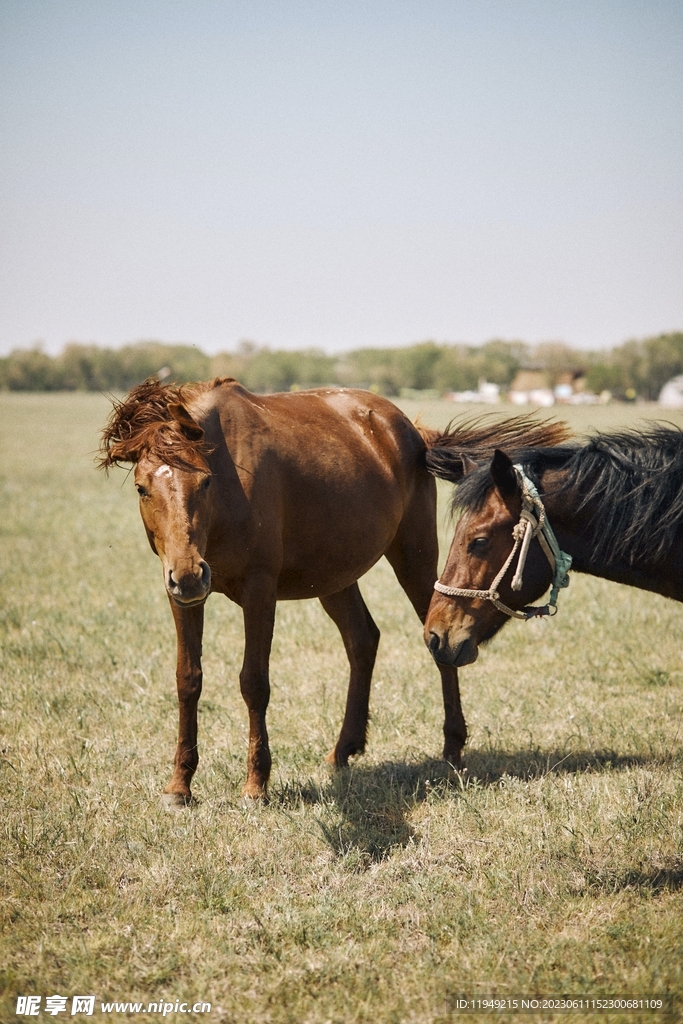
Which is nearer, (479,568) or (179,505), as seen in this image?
(179,505)

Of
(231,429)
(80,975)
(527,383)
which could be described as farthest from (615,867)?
(527,383)

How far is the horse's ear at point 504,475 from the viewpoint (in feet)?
12.7

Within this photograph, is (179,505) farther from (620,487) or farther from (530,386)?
(530,386)

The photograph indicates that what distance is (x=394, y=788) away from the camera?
16.4ft

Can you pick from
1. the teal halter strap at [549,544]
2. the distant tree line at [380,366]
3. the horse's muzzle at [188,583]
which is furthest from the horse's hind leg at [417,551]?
the distant tree line at [380,366]

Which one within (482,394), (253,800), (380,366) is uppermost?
(380,366)

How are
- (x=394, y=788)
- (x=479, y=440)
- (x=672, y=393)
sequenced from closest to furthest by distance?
(x=394, y=788)
(x=479, y=440)
(x=672, y=393)

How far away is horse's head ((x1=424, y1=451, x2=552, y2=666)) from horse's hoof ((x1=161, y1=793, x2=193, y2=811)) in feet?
5.70

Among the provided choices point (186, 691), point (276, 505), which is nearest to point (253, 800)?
point (186, 691)

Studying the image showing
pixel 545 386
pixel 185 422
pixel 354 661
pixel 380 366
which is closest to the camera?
pixel 185 422

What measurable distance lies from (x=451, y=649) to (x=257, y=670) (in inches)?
47.4

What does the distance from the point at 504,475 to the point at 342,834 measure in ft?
6.87

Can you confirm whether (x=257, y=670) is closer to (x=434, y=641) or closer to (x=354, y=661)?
(x=434, y=641)

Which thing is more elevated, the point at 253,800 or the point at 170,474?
the point at 170,474
